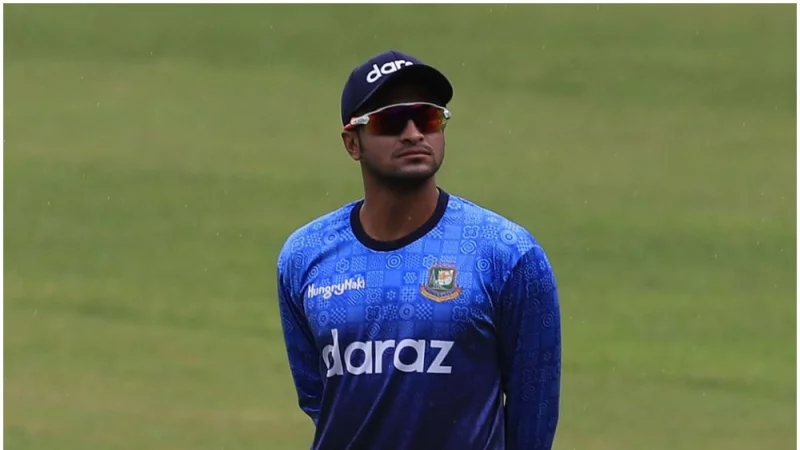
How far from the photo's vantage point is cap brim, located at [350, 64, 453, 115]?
4.50m

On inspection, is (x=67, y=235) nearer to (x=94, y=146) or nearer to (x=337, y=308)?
(x=94, y=146)

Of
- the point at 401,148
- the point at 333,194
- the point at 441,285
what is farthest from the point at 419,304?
the point at 333,194

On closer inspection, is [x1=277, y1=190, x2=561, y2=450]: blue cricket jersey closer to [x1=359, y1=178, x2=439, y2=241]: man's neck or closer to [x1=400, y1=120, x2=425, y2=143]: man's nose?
[x1=359, y1=178, x2=439, y2=241]: man's neck

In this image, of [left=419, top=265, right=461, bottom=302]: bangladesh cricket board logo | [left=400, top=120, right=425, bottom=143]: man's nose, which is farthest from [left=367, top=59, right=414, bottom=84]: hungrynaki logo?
[left=419, top=265, right=461, bottom=302]: bangladesh cricket board logo

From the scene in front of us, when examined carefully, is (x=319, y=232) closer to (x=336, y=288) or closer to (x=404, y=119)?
(x=336, y=288)

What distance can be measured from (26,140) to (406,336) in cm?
1131

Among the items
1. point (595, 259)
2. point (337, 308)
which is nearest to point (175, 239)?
point (595, 259)

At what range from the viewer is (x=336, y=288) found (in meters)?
4.53

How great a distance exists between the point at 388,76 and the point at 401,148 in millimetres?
183

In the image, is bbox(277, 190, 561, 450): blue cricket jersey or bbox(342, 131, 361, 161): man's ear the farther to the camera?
bbox(342, 131, 361, 161): man's ear

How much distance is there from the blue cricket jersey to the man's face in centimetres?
13

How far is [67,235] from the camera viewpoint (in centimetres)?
1350

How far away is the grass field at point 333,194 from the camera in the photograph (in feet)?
33.5

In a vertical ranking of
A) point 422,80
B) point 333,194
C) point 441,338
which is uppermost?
point 422,80
